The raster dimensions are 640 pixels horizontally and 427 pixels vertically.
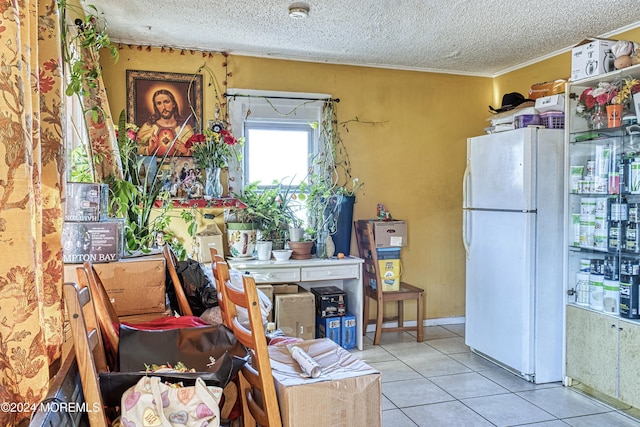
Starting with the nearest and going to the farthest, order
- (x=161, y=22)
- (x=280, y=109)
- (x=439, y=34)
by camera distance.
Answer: (x=161, y=22)
(x=439, y=34)
(x=280, y=109)

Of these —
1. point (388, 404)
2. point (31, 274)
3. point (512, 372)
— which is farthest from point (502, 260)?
point (31, 274)

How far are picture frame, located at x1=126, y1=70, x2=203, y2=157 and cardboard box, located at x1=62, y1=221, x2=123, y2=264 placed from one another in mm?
2071

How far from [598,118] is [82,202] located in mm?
3114

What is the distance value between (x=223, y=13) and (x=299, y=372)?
2.48 meters

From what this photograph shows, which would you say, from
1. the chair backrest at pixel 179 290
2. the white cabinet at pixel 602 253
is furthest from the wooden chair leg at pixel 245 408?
the white cabinet at pixel 602 253

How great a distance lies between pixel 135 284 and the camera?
6.69 feet

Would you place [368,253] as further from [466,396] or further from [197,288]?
[197,288]

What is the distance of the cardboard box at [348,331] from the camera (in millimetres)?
4148

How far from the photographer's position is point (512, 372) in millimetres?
3646

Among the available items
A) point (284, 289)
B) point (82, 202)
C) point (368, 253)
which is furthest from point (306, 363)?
point (368, 253)

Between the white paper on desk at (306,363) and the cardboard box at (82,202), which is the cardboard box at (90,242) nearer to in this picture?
the cardboard box at (82,202)

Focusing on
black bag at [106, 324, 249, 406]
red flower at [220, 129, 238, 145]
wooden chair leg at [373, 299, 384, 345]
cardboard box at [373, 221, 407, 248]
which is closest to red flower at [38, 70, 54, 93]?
black bag at [106, 324, 249, 406]

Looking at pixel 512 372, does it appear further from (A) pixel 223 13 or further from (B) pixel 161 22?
(B) pixel 161 22

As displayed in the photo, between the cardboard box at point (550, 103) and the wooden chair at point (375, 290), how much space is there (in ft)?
5.27
